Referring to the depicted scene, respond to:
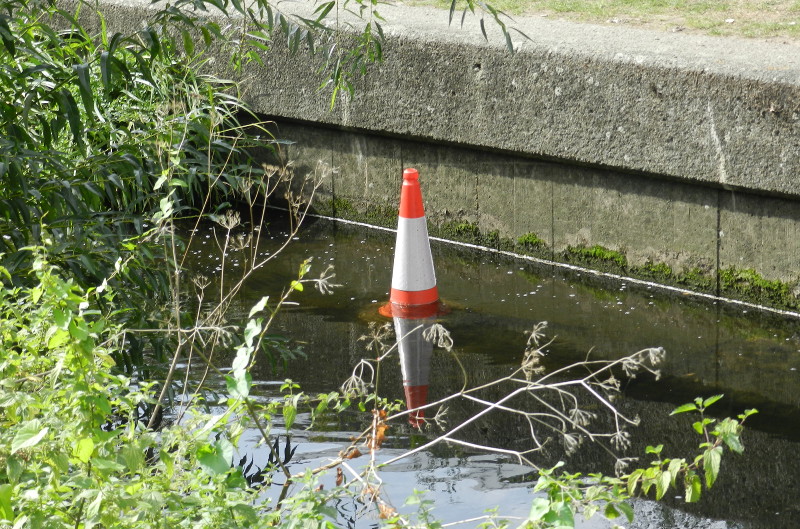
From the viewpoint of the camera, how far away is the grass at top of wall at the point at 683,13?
607 cm

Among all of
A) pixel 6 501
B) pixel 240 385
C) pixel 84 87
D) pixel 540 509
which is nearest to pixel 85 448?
pixel 6 501

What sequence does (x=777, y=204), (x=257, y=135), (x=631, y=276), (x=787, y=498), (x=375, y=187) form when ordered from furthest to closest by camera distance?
(x=257, y=135)
(x=375, y=187)
(x=631, y=276)
(x=777, y=204)
(x=787, y=498)

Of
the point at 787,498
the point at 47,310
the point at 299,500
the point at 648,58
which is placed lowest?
the point at 787,498

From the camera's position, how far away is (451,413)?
14.0 ft

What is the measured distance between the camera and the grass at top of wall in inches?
239

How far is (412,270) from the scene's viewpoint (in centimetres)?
539

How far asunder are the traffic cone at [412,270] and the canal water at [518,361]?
113 millimetres

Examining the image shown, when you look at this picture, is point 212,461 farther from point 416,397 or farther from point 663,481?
point 416,397

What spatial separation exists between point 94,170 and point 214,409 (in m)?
0.98

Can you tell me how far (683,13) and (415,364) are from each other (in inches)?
115

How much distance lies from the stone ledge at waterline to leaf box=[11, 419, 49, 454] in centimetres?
384

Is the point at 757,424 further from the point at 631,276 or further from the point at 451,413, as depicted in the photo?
the point at 631,276

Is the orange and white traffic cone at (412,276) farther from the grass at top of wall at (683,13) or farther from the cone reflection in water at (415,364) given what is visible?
the grass at top of wall at (683,13)

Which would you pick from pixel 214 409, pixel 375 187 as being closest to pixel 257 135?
pixel 375 187
